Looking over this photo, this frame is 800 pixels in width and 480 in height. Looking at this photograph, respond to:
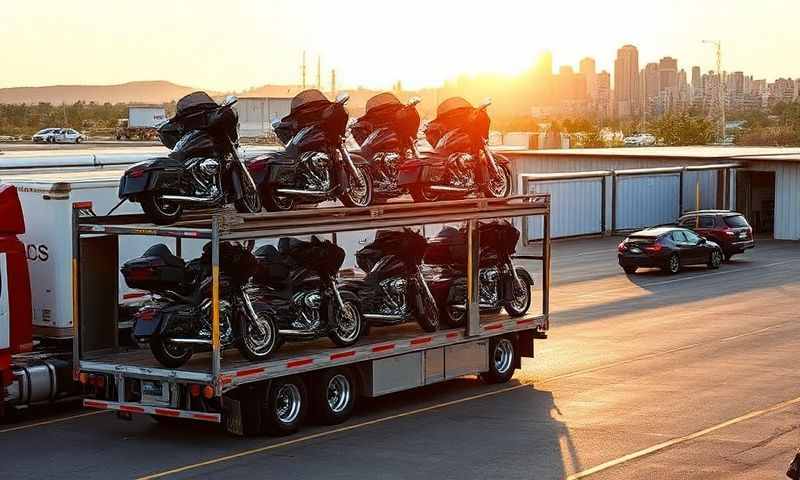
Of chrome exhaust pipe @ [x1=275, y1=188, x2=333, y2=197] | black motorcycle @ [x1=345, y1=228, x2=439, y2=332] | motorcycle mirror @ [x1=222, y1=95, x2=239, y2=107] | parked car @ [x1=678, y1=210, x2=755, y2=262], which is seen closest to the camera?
motorcycle mirror @ [x1=222, y1=95, x2=239, y2=107]

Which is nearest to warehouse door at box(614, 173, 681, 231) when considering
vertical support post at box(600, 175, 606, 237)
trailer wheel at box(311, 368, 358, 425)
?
vertical support post at box(600, 175, 606, 237)

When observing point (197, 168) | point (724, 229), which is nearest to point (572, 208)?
point (724, 229)

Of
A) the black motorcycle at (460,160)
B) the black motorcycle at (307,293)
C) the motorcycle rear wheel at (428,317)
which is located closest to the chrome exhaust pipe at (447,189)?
the black motorcycle at (460,160)

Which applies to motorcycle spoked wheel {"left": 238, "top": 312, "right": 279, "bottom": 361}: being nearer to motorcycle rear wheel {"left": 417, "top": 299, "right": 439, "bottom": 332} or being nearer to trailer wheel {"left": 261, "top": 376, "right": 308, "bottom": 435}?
trailer wheel {"left": 261, "top": 376, "right": 308, "bottom": 435}

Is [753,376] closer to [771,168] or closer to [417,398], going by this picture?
[417,398]

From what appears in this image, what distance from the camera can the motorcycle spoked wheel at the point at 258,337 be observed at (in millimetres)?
15719

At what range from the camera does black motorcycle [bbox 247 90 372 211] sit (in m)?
17.7

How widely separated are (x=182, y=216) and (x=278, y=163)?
1.76m

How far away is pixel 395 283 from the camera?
1859 cm

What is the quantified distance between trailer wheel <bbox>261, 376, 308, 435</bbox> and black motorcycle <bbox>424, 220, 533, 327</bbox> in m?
3.41

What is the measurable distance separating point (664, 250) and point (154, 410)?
2478cm

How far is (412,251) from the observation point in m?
18.8

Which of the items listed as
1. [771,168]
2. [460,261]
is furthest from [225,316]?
[771,168]

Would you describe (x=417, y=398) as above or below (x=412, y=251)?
below
